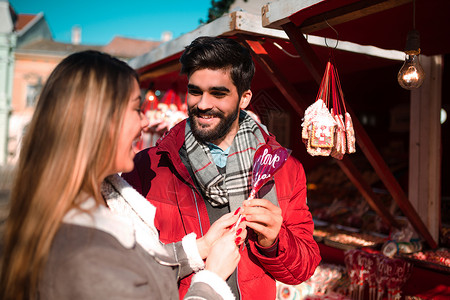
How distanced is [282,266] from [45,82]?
111 cm

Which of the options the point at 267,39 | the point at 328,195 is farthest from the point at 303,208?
the point at 328,195

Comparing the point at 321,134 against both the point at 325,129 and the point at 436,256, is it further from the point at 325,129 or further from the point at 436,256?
the point at 436,256

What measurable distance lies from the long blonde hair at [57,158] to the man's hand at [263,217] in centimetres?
55

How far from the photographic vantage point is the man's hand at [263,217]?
1.30m

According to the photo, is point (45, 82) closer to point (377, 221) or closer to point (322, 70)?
point (322, 70)

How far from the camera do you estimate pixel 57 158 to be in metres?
0.90

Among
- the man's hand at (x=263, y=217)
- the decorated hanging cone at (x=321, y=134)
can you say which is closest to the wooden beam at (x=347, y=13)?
the decorated hanging cone at (x=321, y=134)

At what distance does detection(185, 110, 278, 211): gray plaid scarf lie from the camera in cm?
160

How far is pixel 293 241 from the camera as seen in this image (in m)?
1.52

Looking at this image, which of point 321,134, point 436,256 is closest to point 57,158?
point 321,134

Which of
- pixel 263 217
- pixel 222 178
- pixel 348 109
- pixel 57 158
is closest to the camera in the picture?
pixel 57 158

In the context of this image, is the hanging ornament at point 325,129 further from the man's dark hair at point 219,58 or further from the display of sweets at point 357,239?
the display of sweets at point 357,239

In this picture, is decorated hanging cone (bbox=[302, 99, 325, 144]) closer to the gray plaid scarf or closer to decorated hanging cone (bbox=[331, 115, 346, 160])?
decorated hanging cone (bbox=[331, 115, 346, 160])

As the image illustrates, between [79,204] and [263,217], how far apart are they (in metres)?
0.65
